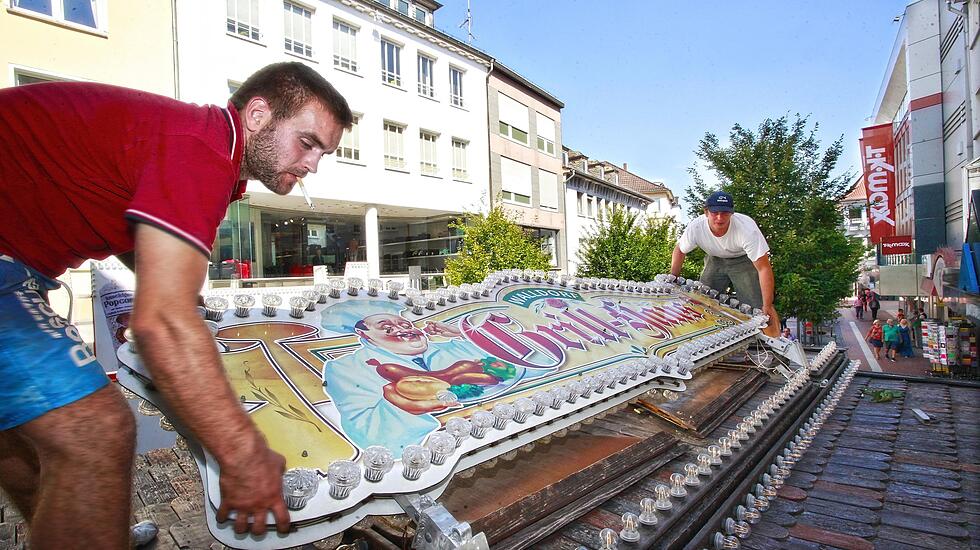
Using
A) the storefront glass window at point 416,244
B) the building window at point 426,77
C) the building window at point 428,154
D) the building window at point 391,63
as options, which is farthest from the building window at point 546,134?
the building window at point 391,63

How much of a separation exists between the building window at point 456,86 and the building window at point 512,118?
265 cm

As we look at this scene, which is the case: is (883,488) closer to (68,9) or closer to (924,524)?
(924,524)

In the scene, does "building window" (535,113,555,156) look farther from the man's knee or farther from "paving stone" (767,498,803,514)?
the man's knee

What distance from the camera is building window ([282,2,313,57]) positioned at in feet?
57.4

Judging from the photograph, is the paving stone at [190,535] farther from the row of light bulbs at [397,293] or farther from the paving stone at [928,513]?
the paving stone at [928,513]

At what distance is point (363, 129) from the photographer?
19312 mm

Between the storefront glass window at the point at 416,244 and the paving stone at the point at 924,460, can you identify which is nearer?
the paving stone at the point at 924,460

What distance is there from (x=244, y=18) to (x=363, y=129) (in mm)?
5164

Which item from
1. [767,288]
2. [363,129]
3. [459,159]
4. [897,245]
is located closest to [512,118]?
[459,159]

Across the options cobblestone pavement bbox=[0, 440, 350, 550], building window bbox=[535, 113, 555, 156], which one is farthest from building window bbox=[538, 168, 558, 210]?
cobblestone pavement bbox=[0, 440, 350, 550]

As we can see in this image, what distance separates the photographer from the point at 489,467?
112 inches

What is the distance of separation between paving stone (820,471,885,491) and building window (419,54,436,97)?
21.3 metres

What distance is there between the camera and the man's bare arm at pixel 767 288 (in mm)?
6344

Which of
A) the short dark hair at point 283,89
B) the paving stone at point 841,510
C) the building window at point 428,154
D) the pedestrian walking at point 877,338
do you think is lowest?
the pedestrian walking at point 877,338
